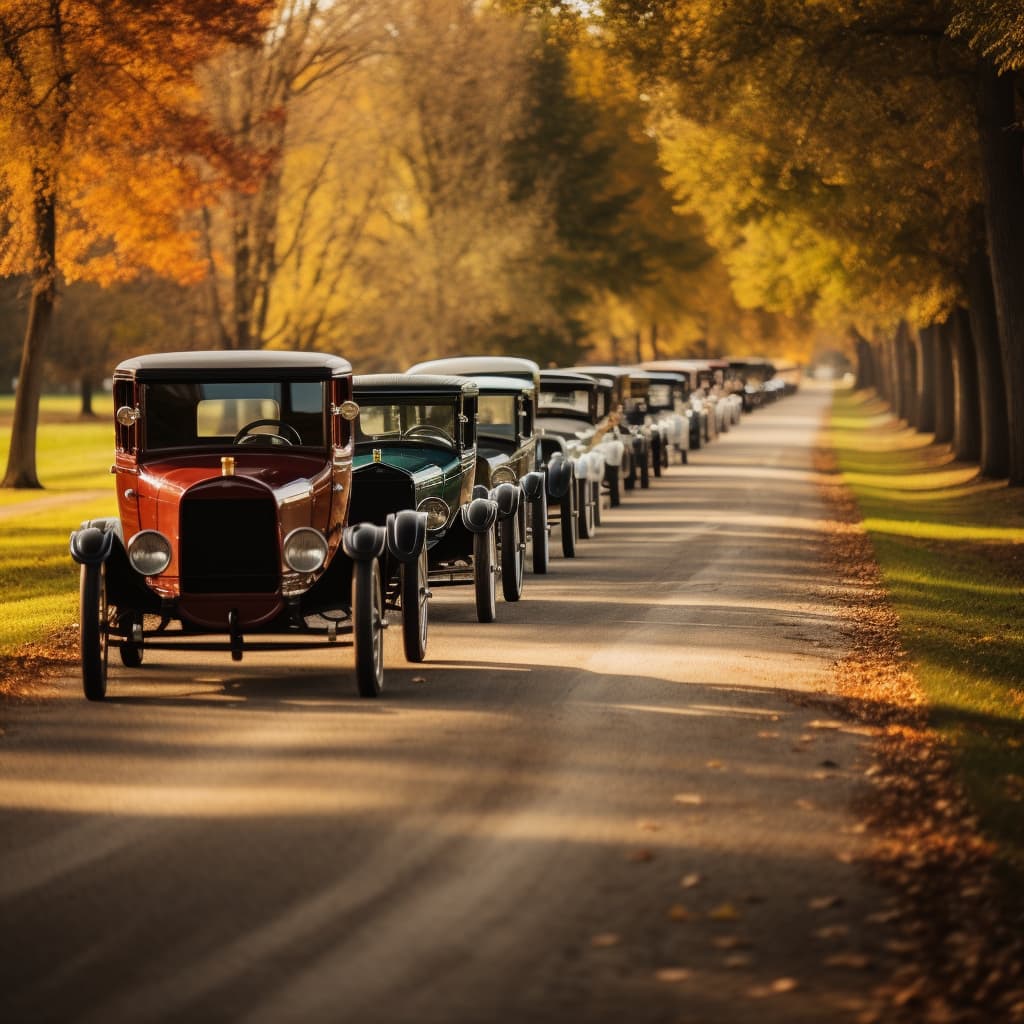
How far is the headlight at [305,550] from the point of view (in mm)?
11312

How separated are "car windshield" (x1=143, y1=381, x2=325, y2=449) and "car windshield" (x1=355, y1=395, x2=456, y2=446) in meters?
3.24

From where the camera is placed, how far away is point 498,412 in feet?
64.3

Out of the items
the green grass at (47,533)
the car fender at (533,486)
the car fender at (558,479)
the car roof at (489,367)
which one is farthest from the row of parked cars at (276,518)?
the car roof at (489,367)

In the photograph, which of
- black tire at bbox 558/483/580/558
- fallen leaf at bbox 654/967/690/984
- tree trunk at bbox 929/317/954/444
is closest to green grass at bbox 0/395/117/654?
black tire at bbox 558/483/580/558

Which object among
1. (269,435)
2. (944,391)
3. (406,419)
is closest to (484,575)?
(406,419)

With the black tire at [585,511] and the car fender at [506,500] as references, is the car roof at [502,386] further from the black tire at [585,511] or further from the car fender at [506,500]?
the car fender at [506,500]

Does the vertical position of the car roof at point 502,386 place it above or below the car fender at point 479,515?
above

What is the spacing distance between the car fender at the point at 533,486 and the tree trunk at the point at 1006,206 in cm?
1024

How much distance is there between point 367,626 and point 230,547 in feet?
3.56

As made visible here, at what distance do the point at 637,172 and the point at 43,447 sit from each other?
32.6 metres

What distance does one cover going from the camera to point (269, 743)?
976 centimetres

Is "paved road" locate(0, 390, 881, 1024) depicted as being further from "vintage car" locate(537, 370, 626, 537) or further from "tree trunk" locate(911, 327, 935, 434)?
"tree trunk" locate(911, 327, 935, 434)

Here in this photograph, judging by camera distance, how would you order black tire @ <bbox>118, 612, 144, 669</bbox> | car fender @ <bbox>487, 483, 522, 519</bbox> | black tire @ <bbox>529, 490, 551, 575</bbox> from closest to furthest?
1. black tire @ <bbox>118, 612, 144, 669</bbox>
2. car fender @ <bbox>487, 483, 522, 519</bbox>
3. black tire @ <bbox>529, 490, 551, 575</bbox>

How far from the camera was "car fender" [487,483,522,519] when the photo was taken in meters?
15.4
